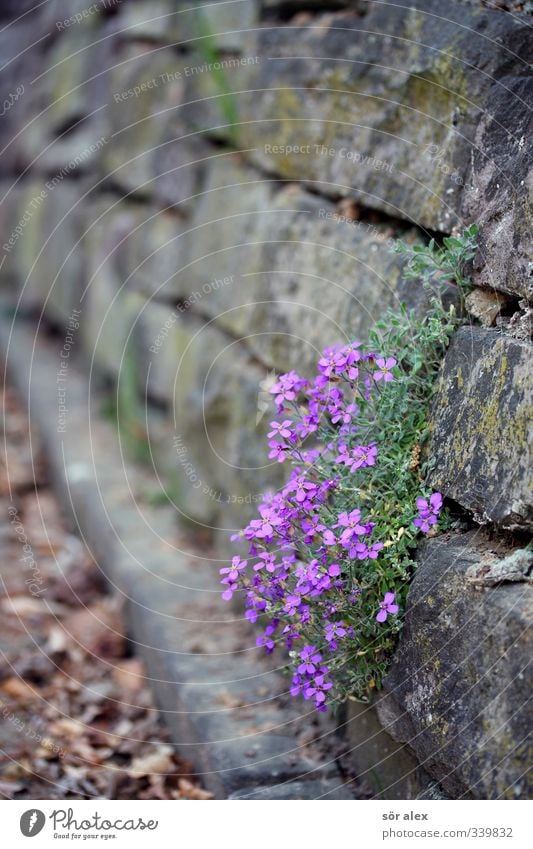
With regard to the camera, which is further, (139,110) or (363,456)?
(139,110)

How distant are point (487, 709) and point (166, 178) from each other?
9.26 ft

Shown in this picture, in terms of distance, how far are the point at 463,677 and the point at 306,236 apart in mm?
1468

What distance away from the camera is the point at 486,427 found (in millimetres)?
1649

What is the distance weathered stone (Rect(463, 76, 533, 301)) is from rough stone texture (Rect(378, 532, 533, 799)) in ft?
1.65

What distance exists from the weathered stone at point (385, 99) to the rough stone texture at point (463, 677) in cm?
80

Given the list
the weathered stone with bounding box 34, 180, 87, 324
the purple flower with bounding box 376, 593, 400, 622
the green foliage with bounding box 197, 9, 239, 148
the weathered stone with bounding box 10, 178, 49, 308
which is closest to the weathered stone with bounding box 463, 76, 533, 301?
the purple flower with bounding box 376, 593, 400, 622

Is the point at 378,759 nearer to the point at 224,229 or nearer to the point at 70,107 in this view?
the point at 224,229

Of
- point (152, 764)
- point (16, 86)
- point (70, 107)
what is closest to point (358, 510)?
point (152, 764)

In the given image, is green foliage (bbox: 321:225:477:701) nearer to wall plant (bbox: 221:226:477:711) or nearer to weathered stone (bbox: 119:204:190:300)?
wall plant (bbox: 221:226:477:711)

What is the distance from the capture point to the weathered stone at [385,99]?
6.54 ft

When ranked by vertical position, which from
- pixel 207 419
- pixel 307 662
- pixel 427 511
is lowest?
pixel 307 662

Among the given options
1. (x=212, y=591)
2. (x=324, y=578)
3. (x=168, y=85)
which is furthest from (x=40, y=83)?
(x=324, y=578)

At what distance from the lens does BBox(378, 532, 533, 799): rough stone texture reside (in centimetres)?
144
